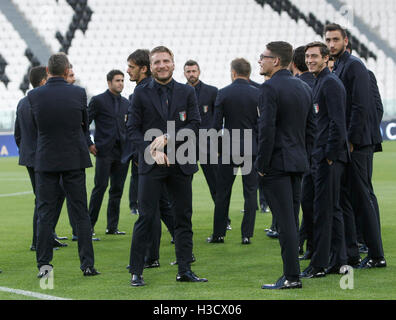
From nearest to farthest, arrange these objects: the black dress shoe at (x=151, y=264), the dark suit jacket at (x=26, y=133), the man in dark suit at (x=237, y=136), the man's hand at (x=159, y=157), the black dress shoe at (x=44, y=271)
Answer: the man's hand at (x=159, y=157), the black dress shoe at (x=44, y=271), the black dress shoe at (x=151, y=264), the dark suit jacket at (x=26, y=133), the man in dark suit at (x=237, y=136)

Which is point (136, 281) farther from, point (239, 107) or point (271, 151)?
point (239, 107)

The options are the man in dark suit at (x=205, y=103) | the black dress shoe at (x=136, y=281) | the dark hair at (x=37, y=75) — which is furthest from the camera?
the man in dark suit at (x=205, y=103)

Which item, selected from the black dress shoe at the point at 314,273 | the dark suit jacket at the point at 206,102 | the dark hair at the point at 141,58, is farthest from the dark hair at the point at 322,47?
the dark suit jacket at the point at 206,102

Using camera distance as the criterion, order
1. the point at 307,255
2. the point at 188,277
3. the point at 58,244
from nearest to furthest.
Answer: the point at 188,277 < the point at 307,255 < the point at 58,244

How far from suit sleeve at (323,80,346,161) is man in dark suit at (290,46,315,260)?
53 cm

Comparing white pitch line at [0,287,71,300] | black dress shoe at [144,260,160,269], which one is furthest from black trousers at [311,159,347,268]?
white pitch line at [0,287,71,300]

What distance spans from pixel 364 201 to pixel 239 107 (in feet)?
6.62

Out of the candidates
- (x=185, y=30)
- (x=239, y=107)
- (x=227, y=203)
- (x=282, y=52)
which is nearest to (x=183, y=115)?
(x=282, y=52)

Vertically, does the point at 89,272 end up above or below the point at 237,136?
below

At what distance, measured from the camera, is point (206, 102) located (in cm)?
852

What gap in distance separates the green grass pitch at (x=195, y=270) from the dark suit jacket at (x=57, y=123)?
979mm

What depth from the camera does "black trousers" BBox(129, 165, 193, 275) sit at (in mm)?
5312

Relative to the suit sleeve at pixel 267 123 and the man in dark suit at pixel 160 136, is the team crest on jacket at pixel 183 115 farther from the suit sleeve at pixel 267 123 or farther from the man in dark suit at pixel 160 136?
the suit sleeve at pixel 267 123

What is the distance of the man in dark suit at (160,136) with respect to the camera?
5.28 m
